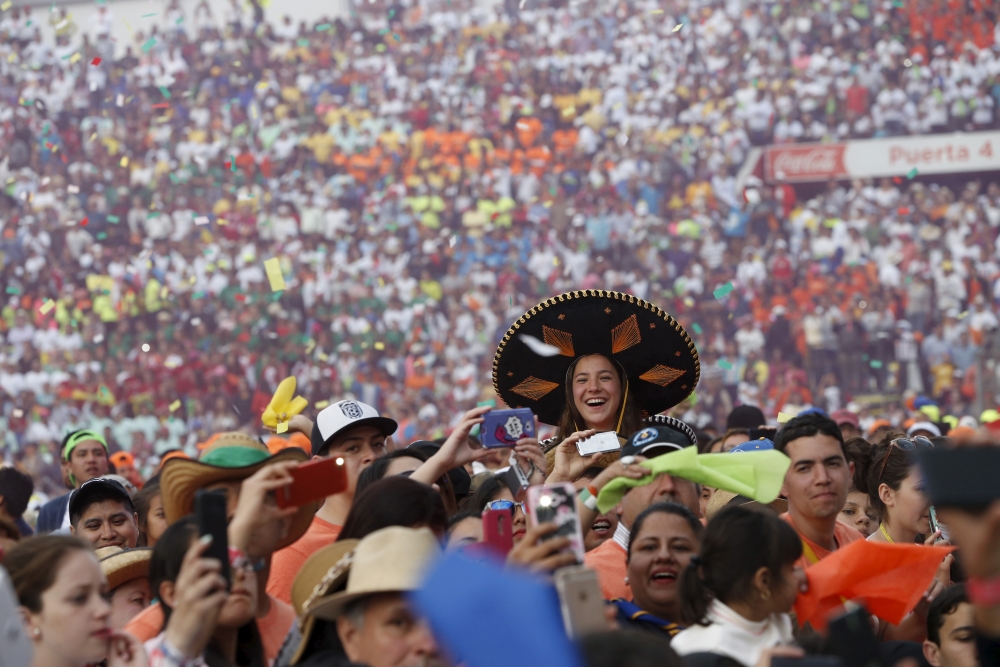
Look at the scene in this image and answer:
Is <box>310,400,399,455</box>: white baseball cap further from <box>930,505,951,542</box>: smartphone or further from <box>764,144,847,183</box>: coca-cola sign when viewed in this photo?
<box>764,144,847,183</box>: coca-cola sign

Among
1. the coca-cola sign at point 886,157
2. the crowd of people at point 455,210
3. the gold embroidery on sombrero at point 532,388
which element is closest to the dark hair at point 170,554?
the gold embroidery on sombrero at point 532,388

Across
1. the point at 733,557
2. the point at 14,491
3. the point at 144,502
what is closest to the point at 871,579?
the point at 733,557

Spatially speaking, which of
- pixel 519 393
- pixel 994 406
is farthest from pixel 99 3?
pixel 519 393

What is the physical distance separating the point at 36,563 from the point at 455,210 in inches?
657

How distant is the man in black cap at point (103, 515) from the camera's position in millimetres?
4516

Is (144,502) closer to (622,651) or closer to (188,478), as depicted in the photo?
(188,478)

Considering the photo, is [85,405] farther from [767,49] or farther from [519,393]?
[519,393]

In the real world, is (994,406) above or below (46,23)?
below

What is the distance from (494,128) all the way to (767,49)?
14.7 feet

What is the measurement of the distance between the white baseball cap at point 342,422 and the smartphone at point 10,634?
2.32m

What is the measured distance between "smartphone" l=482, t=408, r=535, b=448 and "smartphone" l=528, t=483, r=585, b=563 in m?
1.31

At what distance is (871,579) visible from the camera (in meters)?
2.81

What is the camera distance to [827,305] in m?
15.7

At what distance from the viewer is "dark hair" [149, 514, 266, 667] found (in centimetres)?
269
